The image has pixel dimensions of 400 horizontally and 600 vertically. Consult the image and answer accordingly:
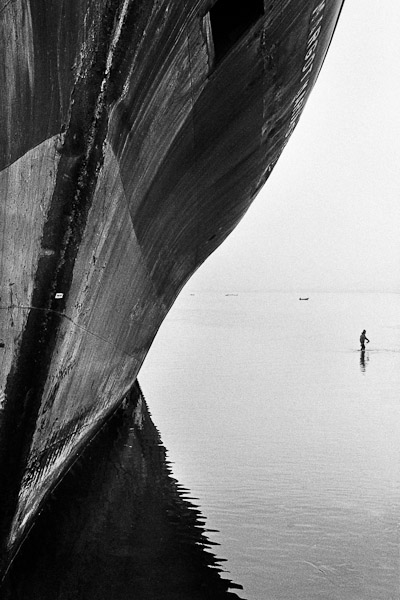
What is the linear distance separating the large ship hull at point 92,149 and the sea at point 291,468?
179 centimetres

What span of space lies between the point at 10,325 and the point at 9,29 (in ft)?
4.25

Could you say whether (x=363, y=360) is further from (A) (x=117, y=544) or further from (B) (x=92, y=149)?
(B) (x=92, y=149)

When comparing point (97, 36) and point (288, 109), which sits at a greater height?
point (288, 109)

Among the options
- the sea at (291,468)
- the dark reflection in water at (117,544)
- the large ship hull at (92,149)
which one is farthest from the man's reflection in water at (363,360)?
the large ship hull at (92,149)

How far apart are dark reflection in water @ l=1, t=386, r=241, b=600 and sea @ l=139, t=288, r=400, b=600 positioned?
0.22 metres

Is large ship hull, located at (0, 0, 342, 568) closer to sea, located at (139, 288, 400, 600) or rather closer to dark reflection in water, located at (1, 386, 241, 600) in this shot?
dark reflection in water, located at (1, 386, 241, 600)

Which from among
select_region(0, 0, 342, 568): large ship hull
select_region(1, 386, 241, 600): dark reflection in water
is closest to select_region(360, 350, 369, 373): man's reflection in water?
select_region(1, 386, 241, 600): dark reflection in water

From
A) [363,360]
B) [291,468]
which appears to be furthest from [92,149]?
[363,360]

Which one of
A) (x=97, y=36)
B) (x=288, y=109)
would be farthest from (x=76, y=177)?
(x=288, y=109)

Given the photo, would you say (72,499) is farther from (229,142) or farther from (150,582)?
(229,142)

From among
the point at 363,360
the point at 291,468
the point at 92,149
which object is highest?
the point at 363,360

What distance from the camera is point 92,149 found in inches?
108

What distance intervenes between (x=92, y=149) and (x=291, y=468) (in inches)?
206

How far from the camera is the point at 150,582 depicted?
4.00 metres
